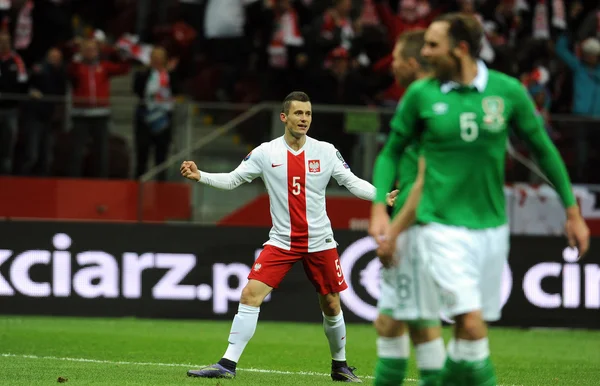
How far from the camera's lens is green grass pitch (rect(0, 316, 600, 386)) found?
902 cm

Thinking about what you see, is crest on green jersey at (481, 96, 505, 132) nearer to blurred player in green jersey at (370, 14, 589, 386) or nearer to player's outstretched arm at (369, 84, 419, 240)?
blurred player in green jersey at (370, 14, 589, 386)

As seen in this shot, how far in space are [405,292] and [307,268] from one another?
3.28 metres

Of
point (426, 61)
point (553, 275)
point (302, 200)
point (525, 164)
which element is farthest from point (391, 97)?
point (426, 61)

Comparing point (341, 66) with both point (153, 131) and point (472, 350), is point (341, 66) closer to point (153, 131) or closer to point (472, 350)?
point (153, 131)

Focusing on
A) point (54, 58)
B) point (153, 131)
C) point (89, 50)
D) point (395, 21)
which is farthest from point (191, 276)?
point (395, 21)

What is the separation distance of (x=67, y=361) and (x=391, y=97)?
8167mm

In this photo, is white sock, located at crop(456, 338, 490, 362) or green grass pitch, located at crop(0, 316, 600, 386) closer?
white sock, located at crop(456, 338, 490, 362)

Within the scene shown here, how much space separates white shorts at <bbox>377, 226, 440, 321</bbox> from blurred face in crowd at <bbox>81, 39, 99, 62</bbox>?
10754 mm

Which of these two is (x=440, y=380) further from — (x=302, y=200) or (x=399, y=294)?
(x=302, y=200)

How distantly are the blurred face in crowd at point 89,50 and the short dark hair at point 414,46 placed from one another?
1026cm

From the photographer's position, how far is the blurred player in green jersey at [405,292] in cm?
593

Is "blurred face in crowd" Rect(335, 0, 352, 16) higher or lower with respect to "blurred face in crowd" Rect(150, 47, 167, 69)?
higher

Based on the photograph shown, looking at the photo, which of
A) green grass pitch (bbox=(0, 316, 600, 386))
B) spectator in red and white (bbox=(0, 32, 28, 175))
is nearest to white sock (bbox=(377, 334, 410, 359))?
green grass pitch (bbox=(0, 316, 600, 386))

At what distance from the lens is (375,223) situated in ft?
19.0
